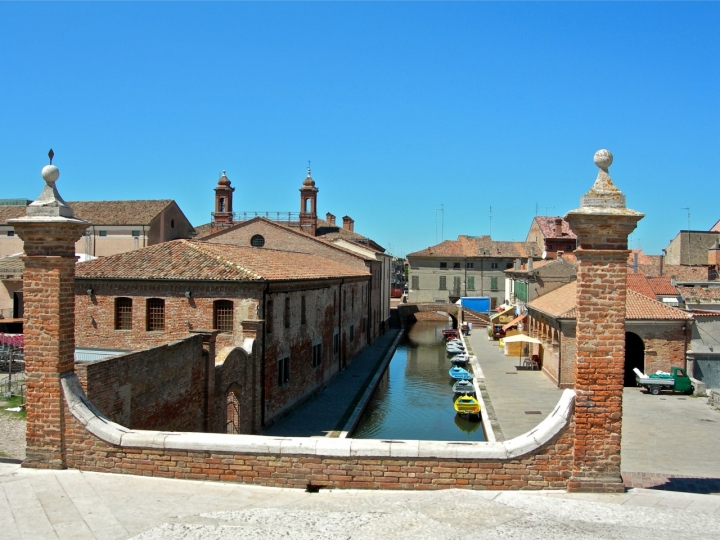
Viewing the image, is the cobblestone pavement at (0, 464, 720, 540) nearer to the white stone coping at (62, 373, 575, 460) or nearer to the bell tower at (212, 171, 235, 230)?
the white stone coping at (62, 373, 575, 460)

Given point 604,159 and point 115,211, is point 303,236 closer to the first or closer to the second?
point 115,211

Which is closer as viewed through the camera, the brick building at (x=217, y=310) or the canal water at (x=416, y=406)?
the brick building at (x=217, y=310)

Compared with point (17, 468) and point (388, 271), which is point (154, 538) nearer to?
point (17, 468)

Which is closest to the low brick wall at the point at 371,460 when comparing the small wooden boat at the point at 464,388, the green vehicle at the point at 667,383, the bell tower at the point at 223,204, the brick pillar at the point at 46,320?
the brick pillar at the point at 46,320

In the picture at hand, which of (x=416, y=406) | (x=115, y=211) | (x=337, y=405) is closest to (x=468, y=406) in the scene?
(x=416, y=406)

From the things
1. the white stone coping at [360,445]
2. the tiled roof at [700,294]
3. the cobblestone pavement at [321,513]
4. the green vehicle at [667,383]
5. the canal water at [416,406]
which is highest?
the tiled roof at [700,294]

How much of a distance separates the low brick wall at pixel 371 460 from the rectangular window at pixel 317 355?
61.1 feet

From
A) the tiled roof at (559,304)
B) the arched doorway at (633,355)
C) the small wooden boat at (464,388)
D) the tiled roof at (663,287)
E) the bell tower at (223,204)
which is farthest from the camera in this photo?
the bell tower at (223,204)

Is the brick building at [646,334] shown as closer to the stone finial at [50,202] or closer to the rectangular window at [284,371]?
the rectangular window at [284,371]

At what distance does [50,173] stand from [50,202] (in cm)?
50

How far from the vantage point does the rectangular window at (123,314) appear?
2116 cm

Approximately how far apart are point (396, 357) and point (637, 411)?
75.9 ft

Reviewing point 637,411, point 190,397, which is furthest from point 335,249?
point 190,397

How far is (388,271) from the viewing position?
56.5m
